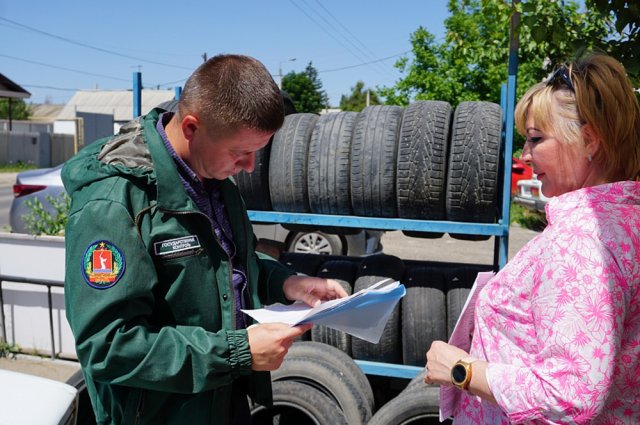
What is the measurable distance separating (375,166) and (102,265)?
2.19 m

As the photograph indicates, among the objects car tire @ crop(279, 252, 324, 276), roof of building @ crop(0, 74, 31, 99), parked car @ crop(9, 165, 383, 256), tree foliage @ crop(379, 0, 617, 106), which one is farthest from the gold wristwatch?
roof of building @ crop(0, 74, 31, 99)

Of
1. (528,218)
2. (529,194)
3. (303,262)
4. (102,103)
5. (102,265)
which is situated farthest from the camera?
(102,103)

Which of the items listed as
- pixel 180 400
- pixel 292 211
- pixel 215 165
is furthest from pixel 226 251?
pixel 292 211

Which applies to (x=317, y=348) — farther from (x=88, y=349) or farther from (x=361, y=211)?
(x=88, y=349)

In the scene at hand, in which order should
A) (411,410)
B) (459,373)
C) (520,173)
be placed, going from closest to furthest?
(459,373), (411,410), (520,173)

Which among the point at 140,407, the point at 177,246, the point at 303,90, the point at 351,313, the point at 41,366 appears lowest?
the point at 41,366

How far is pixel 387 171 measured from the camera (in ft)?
11.5

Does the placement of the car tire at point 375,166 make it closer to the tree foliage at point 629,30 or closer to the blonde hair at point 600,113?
the tree foliage at point 629,30

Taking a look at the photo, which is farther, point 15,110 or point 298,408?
point 15,110

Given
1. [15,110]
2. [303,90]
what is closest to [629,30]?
[303,90]

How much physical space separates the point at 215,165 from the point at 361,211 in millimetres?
1886

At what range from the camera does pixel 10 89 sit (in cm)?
2602

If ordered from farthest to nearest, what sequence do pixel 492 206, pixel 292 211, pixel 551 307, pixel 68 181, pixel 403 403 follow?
1. pixel 292 211
2. pixel 492 206
3. pixel 403 403
4. pixel 68 181
5. pixel 551 307

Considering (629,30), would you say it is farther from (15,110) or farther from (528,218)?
(15,110)
